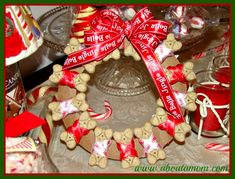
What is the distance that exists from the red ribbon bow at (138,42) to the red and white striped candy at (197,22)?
0.28 metres

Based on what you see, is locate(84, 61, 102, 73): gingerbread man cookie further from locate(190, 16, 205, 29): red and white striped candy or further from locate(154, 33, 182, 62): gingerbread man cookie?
locate(190, 16, 205, 29): red and white striped candy

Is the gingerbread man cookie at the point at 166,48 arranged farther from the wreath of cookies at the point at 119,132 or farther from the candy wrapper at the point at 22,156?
the candy wrapper at the point at 22,156

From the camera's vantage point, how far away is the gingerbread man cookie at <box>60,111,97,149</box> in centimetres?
74

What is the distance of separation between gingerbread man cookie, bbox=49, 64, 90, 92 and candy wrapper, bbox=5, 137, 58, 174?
0.42 feet

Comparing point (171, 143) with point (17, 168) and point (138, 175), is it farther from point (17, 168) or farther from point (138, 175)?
point (17, 168)

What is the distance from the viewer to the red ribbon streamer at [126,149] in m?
0.74

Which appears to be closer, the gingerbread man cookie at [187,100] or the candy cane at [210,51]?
the gingerbread man cookie at [187,100]

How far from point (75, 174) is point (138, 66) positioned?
0.36m

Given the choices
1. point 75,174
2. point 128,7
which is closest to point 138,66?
point 128,7

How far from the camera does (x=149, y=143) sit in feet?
2.44

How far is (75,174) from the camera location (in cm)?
74

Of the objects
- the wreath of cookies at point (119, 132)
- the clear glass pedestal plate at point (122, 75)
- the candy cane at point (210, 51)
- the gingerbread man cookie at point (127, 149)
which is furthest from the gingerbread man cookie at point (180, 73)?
the candy cane at point (210, 51)

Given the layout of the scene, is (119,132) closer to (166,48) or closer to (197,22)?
(166,48)

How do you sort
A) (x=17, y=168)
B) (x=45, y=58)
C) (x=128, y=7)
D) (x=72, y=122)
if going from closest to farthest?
(x=17, y=168)
(x=72, y=122)
(x=128, y=7)
(x=45, y=58)
